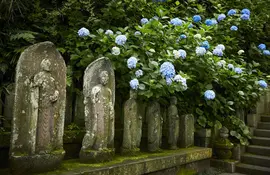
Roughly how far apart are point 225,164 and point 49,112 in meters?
3.31

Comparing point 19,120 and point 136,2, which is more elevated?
point 136,2

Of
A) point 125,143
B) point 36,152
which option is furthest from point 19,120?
point 125,143

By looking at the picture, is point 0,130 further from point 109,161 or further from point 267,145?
point 267,145

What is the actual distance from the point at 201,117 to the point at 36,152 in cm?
298

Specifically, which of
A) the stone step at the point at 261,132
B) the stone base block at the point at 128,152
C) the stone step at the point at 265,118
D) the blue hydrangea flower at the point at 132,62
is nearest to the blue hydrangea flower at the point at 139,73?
the blue hydrangea flower at the point at 132,62

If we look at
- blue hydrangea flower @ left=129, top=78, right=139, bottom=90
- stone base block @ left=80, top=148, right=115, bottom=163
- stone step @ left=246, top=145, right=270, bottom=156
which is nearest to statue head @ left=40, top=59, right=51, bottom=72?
stone base block @ left=80, top=148, right=115, bottom=163

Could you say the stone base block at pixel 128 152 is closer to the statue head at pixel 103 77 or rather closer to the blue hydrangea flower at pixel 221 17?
the statue head at pixel 103 77

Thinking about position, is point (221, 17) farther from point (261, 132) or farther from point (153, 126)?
point (153, 126)

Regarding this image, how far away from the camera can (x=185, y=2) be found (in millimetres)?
6102

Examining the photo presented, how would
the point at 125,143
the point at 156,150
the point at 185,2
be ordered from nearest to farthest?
1. the point at 125,143
2. the point at 156,150
3. the point at 185,2

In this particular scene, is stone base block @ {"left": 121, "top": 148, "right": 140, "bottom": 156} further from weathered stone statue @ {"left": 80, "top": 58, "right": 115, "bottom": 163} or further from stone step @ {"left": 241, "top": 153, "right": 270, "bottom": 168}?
stone step @ {"left": 241, "top": 153, "right": 270, "bottom": 168}

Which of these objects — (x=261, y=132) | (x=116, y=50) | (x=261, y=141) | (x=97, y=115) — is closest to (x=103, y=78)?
(x=97, y=115)

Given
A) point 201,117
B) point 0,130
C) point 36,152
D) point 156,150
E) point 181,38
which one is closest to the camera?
point 36,152

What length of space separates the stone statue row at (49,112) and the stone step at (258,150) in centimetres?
293
